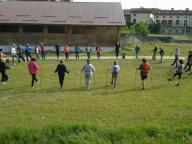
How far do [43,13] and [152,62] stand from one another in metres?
17.8

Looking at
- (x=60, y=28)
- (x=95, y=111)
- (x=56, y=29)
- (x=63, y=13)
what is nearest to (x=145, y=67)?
(x=95, y=111)

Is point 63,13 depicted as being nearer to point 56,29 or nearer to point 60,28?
point 60,28

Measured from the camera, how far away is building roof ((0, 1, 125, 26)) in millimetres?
42875

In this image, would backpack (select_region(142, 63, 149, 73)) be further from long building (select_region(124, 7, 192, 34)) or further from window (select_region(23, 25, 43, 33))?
long building (select_region(124, 7, 192, 34))

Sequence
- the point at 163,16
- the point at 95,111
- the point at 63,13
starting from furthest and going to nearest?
1. the point at 163,16
2. the point at 63,13
3. the point at 95,111

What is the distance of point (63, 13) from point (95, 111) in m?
31.6

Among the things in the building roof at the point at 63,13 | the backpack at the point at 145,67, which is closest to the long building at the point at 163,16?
the building roof at the point at 63,13

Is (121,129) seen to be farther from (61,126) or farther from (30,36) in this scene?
(30,36)

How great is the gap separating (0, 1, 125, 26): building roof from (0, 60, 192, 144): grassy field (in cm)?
1961

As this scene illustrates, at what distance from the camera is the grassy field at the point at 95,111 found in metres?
11.4

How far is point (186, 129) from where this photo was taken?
39.2 feet

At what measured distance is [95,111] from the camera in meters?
14.8

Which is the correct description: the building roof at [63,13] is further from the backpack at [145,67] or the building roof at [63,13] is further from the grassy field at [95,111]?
the backpack at [145,67]

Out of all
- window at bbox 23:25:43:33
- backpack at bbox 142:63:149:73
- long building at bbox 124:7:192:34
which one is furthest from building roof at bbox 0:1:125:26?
long building at bbox 124:7:192:34
